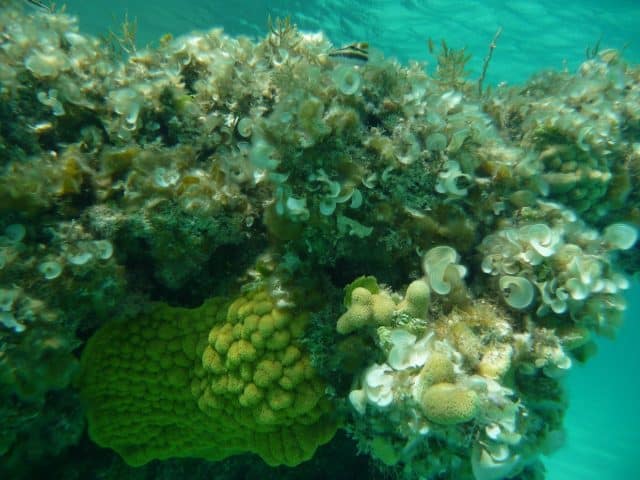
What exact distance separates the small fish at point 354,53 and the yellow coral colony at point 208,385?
6.78 ft

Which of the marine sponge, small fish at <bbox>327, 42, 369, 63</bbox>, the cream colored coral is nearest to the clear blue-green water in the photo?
small fish at <bbox>327, 42, 369, 63</bbox>

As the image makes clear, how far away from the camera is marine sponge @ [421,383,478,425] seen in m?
1.96

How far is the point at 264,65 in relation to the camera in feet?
11.4

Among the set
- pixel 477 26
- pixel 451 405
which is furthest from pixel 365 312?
pixel 477 26

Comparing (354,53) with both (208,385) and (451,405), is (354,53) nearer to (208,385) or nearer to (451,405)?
(451,405)

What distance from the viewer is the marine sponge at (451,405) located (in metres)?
1.96

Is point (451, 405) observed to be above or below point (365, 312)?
below

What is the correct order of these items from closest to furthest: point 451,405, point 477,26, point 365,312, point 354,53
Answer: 1. point 451,405
2. point 365,312
3. point 354,53
4. point 477,26

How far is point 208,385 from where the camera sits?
10.1 feet

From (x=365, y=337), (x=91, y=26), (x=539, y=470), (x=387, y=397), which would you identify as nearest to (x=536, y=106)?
(x=365, y=337)

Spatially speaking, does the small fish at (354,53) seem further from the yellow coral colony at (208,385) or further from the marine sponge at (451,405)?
the marine sponge at (451,405)

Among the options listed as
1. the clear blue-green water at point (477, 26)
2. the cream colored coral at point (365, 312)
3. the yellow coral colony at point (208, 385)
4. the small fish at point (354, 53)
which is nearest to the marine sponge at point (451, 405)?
the cream colored coral at point (365, 312)

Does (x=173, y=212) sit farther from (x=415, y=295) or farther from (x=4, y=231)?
(x=415, y=295)

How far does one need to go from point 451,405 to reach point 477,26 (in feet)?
81.3
